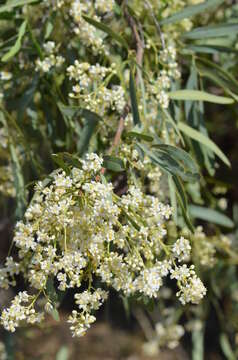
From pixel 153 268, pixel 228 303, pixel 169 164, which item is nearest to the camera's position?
pixel 153 268

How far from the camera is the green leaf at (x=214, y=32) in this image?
5.63 feet

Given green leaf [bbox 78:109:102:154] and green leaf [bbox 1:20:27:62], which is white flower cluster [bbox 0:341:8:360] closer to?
green leaf [bbox 78:109:102:154]

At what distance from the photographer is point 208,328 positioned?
3346 mm

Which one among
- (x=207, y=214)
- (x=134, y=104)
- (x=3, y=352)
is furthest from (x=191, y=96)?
(x=3, y=352)

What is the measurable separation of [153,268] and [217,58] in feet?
4.12

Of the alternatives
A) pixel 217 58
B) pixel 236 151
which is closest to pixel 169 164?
pixel 217 58

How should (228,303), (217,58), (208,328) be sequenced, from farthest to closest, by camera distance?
1. (208,328)
2. (228,303)
3. (217,58)

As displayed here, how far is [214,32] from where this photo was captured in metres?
1.74

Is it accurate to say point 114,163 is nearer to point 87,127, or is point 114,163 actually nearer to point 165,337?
point 87,127

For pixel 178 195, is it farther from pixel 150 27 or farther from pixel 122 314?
pixel 122 314

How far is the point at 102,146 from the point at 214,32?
0.50 m

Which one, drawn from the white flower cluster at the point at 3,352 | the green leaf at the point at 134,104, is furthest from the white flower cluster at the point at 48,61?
the white flower cluster at the point at 3,352

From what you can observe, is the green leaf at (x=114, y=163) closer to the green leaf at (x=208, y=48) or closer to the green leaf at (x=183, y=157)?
the green leaf at (x=183, y=157)

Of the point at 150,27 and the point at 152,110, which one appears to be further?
the point at 150,27
